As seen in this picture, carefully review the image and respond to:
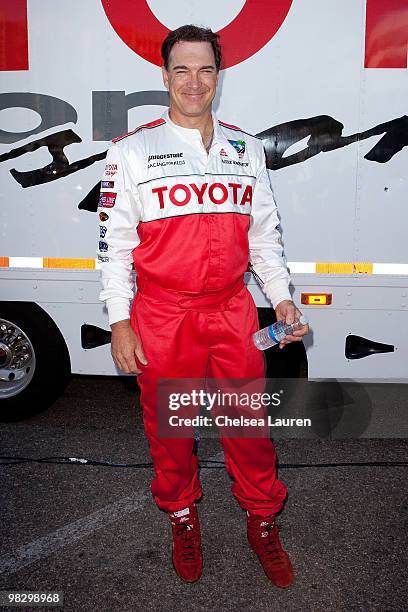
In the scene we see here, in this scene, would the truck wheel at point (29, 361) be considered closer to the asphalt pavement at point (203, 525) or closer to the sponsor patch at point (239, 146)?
the asphalt pavement at point (203, 525)

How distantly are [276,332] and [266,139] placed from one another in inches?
64.0

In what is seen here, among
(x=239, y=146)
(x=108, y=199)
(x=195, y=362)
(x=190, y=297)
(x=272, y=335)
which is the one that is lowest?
(x=195, y=362)

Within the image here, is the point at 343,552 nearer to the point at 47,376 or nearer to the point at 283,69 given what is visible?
the point at 47,376

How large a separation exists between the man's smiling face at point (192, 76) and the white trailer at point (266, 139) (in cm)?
121

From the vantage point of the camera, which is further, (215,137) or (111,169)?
(215,137)

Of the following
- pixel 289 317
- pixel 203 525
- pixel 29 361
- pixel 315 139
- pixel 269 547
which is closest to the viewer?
pixel 289 317

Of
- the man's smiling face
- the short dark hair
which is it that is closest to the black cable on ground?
the man's smiling face

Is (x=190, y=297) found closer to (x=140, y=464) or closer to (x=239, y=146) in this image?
(x=239, y=146)

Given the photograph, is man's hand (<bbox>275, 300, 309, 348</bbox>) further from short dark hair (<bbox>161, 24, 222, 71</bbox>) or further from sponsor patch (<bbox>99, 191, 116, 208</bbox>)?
short dark hair (<bbox>161, 24, 222, 71</bbox>)

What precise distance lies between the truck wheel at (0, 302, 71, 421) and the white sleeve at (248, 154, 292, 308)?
1.82 metres

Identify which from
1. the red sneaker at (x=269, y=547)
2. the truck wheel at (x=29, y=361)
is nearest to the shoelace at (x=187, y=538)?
the red sneaker at (x=269, y=547)

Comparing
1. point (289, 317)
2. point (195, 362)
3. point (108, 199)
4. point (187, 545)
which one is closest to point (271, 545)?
point (187, 545)

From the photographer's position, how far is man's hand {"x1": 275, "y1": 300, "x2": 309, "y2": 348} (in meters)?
2.56

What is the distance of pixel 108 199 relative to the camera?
8.47 feet
